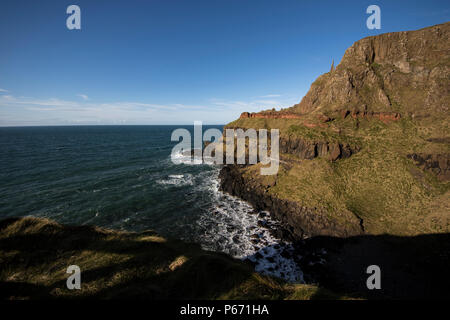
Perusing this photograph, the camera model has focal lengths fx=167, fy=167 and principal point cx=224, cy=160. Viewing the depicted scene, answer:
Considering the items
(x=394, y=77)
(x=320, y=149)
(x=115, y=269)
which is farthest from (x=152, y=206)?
(x=394, y=77)

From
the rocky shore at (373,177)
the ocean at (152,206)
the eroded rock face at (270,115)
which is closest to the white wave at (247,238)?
the ocean at (152,206)

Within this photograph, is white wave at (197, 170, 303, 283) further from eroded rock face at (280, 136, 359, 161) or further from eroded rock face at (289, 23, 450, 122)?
eroded rock face at (289, 23, 450, 122)

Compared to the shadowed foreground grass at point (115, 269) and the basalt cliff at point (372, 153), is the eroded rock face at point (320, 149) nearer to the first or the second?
the basalt cliff at point (372, 153)

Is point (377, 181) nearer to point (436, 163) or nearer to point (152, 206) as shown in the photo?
point (436, 163)

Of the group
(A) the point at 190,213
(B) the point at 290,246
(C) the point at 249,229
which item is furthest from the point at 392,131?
(A) the point at 190,213

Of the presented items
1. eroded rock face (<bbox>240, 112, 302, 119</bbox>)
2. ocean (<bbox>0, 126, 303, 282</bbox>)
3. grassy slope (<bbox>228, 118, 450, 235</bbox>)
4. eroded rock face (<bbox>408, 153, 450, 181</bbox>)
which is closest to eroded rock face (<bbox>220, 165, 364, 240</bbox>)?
grassy slope (<bbox>228, 118, 450, 235</bbox>)
